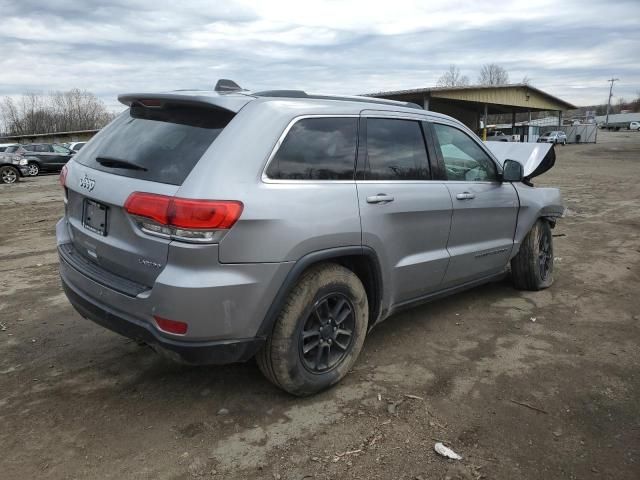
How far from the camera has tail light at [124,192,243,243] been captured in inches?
101

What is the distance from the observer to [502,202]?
453 cm

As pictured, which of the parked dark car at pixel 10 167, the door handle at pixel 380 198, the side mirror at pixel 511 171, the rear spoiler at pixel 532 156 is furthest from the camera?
the parked dark car at pixel 10 167

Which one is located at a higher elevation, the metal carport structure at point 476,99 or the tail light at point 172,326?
the metal carport structure at point 476,99

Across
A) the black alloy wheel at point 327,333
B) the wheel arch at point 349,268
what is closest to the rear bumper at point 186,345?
the wheel arch at point 349,268

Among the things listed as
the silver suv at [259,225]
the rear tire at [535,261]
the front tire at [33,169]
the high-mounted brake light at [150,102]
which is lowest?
the front tire at [33,169]

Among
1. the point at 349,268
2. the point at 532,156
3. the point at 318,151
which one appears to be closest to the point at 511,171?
the point at 532,156

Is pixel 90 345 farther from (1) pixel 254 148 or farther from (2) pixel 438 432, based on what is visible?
(2) pixel 438 432

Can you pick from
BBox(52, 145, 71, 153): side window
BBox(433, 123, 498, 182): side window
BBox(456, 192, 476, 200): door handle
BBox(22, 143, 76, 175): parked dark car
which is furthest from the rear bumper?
BBox(52, 145, 71, 153): side window

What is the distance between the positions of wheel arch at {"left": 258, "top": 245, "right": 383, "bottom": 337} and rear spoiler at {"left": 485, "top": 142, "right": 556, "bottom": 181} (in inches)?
99.5

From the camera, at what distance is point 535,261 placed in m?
5.07

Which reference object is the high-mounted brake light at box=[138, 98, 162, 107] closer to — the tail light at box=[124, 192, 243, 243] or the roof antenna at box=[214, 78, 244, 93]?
the roof antenna at box=[214, 78, 244, 93]

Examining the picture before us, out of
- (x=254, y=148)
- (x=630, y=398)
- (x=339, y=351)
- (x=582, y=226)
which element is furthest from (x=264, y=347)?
(x=582, y=226)

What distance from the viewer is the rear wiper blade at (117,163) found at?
2.91 meters

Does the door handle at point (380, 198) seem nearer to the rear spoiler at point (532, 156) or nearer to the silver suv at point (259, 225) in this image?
the silver suv at point (259, 225)
